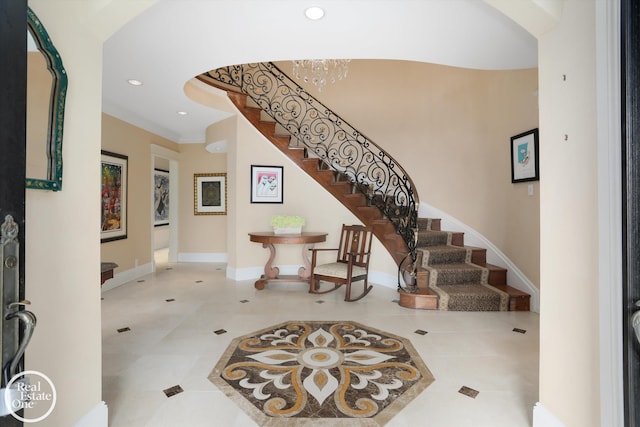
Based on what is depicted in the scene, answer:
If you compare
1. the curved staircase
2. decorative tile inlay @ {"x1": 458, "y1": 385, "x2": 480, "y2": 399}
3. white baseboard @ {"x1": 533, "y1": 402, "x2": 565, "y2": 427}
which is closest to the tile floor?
decorative tile inlay @ {"x1": 458, "y1": 385, "x2": 480, "y2": 399}

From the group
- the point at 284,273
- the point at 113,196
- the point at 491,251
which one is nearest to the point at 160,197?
the point at 113,196

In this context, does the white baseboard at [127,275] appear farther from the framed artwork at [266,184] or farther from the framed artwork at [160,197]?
the framed artwork at [160,197]

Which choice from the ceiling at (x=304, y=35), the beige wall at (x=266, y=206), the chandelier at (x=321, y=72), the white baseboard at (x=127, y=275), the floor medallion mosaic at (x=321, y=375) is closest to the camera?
the floor medallion mosaic at (x=321, y=375)

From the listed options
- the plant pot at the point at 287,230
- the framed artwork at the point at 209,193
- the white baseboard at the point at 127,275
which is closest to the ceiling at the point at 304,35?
the plant pot at the point at 287,230

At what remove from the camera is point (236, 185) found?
192 inches

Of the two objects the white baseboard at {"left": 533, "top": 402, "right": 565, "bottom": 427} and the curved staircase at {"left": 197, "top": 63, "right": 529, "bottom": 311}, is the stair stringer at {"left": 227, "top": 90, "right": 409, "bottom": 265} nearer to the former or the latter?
the curved staircase at {"left": 197, "top": 63, "right": 529, "bottom": 311}

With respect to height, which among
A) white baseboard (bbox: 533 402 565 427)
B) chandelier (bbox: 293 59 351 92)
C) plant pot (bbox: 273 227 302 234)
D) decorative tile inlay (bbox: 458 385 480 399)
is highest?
chandelier (bbox: 293 59 351 92)

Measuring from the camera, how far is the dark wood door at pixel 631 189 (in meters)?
0.98

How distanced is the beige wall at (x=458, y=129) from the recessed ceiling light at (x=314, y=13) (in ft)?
8.94

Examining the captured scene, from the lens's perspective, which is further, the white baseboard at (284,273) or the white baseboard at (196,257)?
the white baseboard at (196,257)

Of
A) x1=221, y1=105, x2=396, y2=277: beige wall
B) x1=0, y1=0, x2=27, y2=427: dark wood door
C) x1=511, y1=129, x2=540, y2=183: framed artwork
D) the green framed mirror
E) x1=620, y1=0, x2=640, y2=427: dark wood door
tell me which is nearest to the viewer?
x1=0, y1=0, x2=27, y2=427: dark wood door

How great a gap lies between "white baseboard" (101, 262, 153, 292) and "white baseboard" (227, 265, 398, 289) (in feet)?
5.16

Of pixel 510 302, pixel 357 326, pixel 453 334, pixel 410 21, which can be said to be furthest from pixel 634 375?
pixel 510 302

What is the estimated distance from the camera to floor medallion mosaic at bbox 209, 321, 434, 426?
1.70m
